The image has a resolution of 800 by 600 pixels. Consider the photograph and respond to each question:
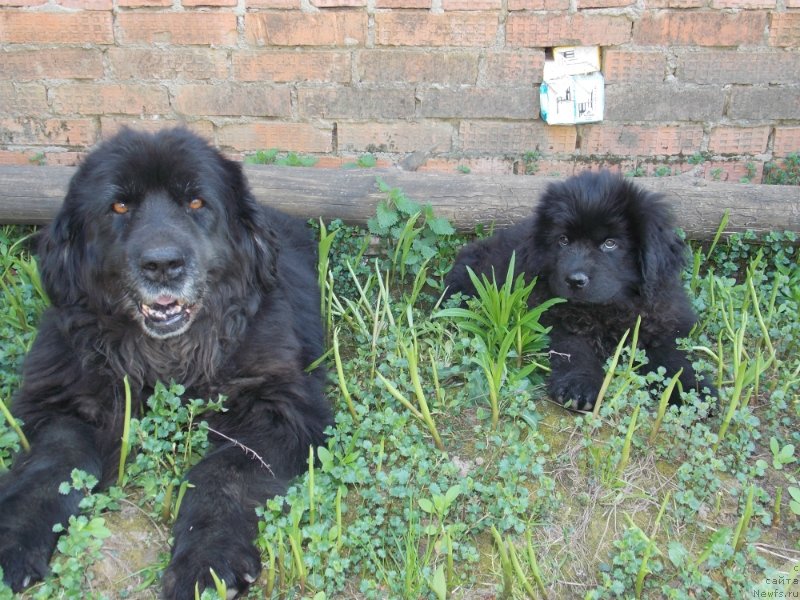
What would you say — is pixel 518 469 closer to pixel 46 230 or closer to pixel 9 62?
pixel 46 230

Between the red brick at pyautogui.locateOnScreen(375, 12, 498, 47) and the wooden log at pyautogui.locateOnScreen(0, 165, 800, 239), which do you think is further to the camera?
the red brick at pyautogui.locateOnScreen(375, 12, 498, 47)

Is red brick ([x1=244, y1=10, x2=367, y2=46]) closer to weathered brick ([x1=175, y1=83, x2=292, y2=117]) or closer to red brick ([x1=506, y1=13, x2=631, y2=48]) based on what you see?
weathered brick ([x1=175, y1=83, x2=292, y2=117])

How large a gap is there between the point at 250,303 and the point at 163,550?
102cm

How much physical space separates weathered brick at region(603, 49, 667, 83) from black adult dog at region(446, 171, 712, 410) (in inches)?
63.2

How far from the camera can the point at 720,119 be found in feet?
16.0

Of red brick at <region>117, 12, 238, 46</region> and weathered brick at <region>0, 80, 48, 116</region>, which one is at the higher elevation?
red brick at <region>117, 12, 238, 46</region>

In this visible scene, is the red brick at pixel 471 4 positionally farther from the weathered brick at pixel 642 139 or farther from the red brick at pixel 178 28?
the red brick at pixel 178 28

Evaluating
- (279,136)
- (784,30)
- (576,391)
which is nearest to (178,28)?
(279,136)

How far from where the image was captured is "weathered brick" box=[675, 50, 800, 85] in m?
4.73

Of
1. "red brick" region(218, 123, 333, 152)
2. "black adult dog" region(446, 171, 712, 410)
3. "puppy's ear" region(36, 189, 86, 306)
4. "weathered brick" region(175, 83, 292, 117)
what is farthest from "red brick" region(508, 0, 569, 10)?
"puppy's ear" region(36, 189, 86, 306)

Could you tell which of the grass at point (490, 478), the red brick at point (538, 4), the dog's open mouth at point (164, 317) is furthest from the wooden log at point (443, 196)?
the dog's open mouth at point (164, 317)

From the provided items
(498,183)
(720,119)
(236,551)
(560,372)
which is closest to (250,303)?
(236,551)

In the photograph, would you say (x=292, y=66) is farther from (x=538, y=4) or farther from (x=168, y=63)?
(x=538, y=4)

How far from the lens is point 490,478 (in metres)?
2.62
